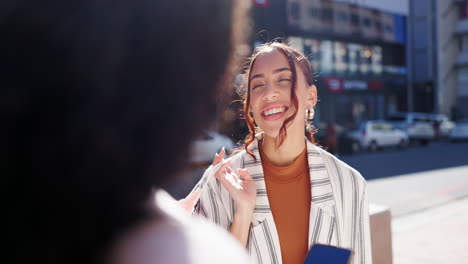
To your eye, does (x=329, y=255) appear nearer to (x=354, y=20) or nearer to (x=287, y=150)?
(x=287, y=150)

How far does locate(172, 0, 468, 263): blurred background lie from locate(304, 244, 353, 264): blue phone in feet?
1.16

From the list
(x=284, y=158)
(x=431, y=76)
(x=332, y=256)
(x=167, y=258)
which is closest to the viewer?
(x=167, y=258)

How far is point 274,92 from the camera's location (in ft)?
6.44

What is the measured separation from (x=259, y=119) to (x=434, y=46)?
126 ft

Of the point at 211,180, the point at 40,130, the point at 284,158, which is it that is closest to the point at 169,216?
the point at 40,130

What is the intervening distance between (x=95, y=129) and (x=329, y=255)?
0.68 meters

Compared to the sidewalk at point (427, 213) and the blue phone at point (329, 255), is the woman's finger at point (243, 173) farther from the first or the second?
the sidewalk at point (427, 213)

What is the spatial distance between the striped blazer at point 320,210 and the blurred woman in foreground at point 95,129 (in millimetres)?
1231

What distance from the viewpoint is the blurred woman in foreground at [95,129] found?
19.0 inches

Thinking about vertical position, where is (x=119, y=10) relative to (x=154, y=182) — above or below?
above

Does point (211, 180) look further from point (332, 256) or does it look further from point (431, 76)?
point (431, 76)

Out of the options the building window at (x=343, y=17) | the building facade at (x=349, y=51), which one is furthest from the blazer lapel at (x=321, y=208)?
the building window at (x=343, y=17)

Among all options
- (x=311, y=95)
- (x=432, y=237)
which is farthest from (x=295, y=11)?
(x=311, y=95)

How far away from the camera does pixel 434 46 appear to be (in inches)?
1417
